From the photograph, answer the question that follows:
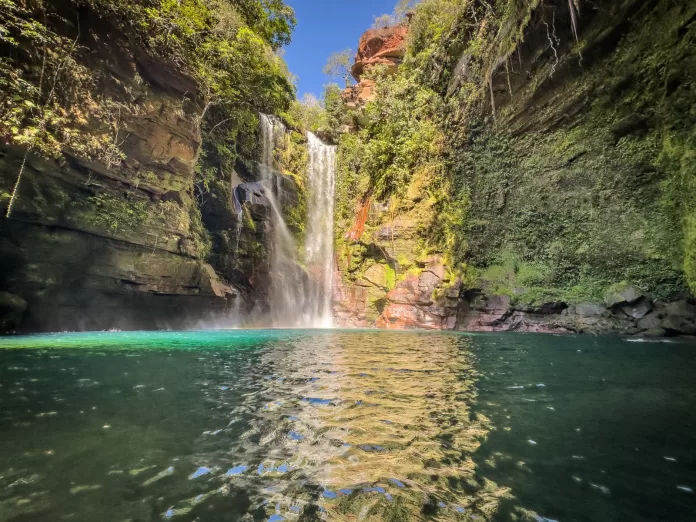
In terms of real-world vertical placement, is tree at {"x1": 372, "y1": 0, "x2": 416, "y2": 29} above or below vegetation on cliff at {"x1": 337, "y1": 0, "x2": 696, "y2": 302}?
above

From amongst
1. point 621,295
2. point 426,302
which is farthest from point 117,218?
point 621,295

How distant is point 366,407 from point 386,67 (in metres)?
28.4

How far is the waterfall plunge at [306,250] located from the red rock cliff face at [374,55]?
7.83 meters

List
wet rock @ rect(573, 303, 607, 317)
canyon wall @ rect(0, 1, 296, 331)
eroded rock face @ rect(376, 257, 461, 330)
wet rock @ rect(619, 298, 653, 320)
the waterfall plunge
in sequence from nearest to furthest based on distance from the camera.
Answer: canyon wall @ rect(0, 1, 296, 331), wet rock @ rect(619, 298, 653, 320), wet rock @ rect(573, 303, 607, 317), eroded rock face @ rect(376, 257, 461, 330), the waterfall plunge

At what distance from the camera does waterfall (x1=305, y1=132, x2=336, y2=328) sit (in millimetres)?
20938

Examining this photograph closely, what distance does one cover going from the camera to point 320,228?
22750mm

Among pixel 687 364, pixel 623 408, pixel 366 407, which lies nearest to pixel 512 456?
pixel 366 407

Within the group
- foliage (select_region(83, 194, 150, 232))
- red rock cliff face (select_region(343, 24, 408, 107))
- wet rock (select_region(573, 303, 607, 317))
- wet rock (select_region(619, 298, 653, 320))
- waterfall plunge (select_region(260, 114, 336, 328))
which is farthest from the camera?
red rock cliff face (select_region(343, 24, 408, 107))

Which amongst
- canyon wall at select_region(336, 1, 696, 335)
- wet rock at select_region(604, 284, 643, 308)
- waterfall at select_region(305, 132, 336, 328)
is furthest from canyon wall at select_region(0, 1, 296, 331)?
wet rock at select_region(604, 284, 643, 308)

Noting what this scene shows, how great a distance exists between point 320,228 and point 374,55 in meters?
17.9

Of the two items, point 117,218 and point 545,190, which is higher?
point 545,190

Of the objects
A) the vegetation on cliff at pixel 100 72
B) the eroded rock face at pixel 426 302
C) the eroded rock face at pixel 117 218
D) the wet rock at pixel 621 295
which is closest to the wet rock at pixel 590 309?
the wet rock at pixel 621 295

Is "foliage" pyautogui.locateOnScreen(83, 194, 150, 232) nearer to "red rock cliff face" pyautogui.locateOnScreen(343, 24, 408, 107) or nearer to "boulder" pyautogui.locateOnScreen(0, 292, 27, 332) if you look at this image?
"boulder" pyautogui.locateOnScreen(0, 292, 27, 332)

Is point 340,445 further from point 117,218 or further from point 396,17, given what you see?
point 396,17
